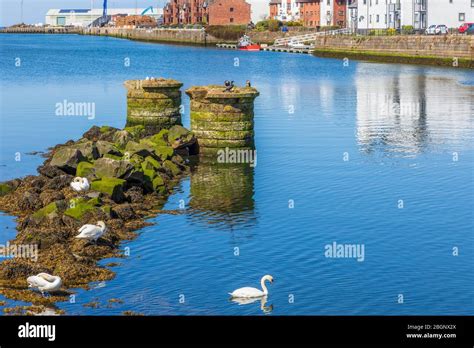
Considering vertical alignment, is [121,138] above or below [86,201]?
above

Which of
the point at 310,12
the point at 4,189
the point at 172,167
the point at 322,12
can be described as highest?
the point at 310,12

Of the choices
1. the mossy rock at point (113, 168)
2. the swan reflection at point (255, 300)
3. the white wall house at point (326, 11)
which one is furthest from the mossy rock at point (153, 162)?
the white wall house at point (326, 11)

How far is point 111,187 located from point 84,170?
2.76 m

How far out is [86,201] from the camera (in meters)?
29.0

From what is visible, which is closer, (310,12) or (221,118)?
(221,118)

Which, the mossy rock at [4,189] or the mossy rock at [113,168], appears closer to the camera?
the mossy rock at [113,168]

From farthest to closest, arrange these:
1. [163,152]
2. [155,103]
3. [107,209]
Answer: [155,103] < [163,152] < [107,209]

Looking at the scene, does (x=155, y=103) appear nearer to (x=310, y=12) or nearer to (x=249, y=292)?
(x=249, y=292)

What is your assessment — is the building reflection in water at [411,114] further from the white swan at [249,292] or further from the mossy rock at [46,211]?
the white swan at [249,292]

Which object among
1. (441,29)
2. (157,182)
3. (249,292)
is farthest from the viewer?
(441,29)

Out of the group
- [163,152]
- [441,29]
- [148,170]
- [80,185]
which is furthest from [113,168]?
[441,29]

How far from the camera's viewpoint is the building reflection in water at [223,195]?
99.2 ft

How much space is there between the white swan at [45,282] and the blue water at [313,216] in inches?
25.8
